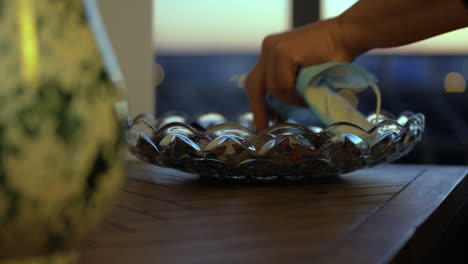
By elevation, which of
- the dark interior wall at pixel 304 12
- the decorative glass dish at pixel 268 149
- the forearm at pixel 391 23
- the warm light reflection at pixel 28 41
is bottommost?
the dark interior wall at pixel 304 12

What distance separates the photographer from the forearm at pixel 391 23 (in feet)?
3.05

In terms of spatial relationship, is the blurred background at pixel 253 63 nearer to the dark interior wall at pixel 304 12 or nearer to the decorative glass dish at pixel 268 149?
the dark interior wall at pixel 304 12

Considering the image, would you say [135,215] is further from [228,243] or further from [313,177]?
[313,177]

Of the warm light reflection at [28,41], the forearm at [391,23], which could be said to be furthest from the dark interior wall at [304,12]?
the warm light reflection at [28,41]

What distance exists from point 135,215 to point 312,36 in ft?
1.91

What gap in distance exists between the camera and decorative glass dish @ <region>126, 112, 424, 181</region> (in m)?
0.61

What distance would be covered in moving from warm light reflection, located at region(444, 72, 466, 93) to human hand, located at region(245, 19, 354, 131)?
2246 mm

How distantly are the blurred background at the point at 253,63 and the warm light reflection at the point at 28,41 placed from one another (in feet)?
7.45

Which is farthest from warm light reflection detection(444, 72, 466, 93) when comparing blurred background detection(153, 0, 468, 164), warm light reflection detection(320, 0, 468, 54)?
warm light reflection detection(320, 0, 468, 54)

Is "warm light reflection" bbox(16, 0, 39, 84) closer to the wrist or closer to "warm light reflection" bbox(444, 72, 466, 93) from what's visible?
the wrist

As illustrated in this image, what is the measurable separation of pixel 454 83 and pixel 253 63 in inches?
42.0

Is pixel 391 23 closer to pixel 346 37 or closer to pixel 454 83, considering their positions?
pixel 346 37

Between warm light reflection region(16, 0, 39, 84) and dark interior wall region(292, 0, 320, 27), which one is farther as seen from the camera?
dark interior wall region(292, 0, 320, 27)

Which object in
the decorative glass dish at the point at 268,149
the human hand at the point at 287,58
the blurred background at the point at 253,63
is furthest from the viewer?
the blurred background at the point at 253,63
